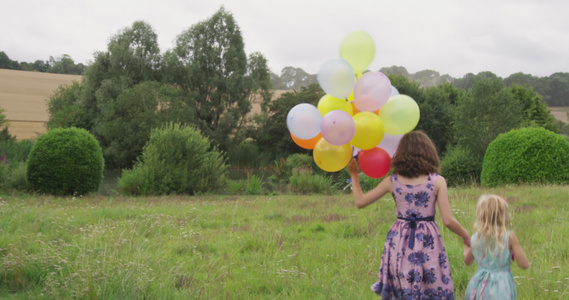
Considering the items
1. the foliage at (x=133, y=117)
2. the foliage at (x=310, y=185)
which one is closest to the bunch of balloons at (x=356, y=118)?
the foliage at (x=310, y=185)

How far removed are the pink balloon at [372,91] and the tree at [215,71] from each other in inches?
1165

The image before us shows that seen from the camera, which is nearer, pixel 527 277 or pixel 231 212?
pixel 527 277

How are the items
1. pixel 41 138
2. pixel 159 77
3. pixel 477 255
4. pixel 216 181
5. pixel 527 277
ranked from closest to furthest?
pixel 477 255
pixel 527 277
pixel 41 138
pixel 216 181
pixel 159 77

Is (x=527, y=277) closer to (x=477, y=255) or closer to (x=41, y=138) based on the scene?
(x=477, y=255)

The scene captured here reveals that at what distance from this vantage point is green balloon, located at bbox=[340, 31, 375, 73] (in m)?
3.83

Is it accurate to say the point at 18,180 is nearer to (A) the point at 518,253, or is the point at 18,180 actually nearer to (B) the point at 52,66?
(A) the point at 518,253

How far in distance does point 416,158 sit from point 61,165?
14548 millimetres

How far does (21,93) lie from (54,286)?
50865 millimetres

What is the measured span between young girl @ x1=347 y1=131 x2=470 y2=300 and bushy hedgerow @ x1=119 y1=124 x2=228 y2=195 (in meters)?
13.8

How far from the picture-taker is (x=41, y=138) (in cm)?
1520

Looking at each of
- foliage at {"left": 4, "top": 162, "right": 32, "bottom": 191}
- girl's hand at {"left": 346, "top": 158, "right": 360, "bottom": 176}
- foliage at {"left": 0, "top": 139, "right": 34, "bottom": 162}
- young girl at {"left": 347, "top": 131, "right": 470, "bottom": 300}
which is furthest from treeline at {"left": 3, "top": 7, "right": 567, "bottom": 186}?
young girl at {"left": 347, "top": 131, "right": 470, "bottom": 300}

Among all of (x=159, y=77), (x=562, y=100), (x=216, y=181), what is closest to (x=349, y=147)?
(x=216, y=181)

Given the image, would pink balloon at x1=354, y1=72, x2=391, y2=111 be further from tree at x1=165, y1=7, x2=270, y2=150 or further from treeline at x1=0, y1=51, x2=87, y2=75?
treeline at x1=0, y1=51, x2=87, y2=75

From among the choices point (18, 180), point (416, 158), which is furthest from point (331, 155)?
point (18, 180)
